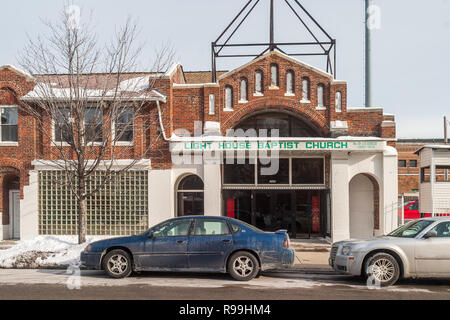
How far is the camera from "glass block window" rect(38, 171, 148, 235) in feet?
58.3

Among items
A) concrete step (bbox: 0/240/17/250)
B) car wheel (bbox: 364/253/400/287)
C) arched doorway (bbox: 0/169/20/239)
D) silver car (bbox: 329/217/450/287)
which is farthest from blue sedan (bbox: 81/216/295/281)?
arched doorway (bbox: 0/169/20/239)

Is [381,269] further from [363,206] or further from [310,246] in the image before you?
[363,206]

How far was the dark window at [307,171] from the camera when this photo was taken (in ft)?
60.1

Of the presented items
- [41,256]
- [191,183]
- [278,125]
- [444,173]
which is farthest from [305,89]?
[41,256]

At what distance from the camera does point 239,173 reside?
18.4 metres

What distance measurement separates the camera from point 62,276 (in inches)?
437

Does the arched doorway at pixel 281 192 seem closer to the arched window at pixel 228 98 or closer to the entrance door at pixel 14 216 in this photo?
the arched window at pixel 228 98

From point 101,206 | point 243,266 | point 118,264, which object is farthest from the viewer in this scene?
point 101,206

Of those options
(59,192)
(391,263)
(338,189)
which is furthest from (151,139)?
(391,263)

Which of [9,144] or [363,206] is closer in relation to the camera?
[9,144]

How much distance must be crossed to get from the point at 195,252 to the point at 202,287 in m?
1.03

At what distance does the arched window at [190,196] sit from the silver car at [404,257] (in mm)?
9186
